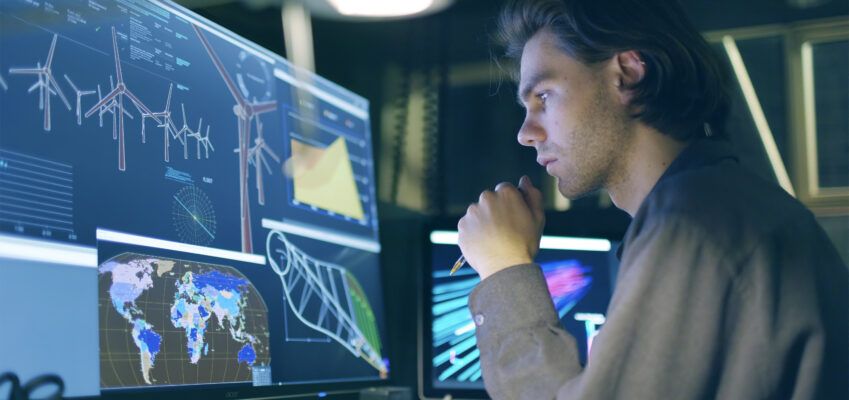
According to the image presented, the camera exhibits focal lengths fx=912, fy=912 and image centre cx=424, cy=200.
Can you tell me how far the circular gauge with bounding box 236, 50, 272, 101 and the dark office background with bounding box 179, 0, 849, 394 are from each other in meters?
0.48

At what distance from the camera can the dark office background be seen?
2000 millimetres

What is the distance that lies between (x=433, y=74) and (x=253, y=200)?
848 millimetres

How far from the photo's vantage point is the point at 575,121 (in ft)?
3.92

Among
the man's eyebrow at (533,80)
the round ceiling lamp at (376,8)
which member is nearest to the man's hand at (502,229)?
the man's eyebrow at (533,80)

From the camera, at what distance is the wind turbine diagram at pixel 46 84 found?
1.06m

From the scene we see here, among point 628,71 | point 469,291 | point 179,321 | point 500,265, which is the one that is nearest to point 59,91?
point 179,321

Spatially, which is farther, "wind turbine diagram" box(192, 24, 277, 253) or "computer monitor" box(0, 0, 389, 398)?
"wind turbine diagram" box(192, 24, 277, 253)

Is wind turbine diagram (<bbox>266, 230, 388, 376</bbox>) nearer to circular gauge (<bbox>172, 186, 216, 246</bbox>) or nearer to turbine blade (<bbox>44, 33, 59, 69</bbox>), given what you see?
circular gauge (<bbox>172, 186, 216, 246</bbox>)

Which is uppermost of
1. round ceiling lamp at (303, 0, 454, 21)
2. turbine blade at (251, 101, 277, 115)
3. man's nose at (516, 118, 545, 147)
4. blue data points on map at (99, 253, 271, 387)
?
round ceiling lamp at (303, 0, 454, 21)

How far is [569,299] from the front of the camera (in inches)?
70.5

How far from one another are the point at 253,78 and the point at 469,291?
2.01 ft

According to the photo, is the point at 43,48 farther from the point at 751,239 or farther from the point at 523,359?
the point at 751,239

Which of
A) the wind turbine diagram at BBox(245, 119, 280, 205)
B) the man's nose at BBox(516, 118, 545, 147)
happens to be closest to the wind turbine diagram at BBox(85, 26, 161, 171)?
the wind turbine diagram at BBox(245, 119, 280, 205)

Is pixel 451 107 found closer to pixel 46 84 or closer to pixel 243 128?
pixel 243 128
